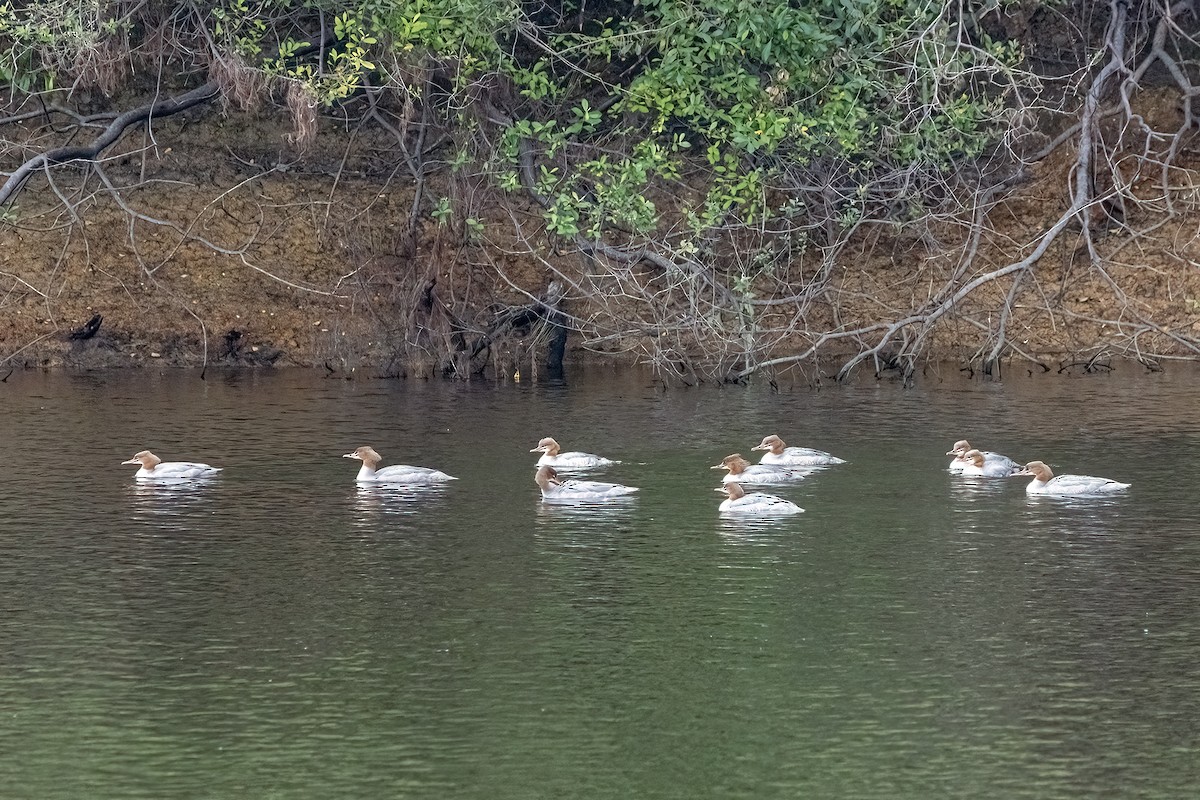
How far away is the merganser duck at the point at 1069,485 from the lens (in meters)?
18.0

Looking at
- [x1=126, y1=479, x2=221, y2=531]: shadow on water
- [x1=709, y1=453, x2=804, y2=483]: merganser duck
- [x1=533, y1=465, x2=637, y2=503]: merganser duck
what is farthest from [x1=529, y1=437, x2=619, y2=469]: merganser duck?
[x1=126, y1=479, x2=221, y2=531]: shadow on water

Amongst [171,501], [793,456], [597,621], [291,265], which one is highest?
[291,265]

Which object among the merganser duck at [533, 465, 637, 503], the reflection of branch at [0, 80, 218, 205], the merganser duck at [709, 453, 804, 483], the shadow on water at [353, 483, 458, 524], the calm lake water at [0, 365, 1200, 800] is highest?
the reflection of branch at [0, 80, 218, 205]

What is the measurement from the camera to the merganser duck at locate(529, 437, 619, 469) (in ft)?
63.6

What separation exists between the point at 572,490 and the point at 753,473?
1.77 metres

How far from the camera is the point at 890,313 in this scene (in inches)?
1206

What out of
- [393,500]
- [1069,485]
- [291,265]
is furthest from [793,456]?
[291,265]

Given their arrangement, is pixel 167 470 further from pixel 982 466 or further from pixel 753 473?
pixel 982 466

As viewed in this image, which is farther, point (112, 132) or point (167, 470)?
point (112, 132)

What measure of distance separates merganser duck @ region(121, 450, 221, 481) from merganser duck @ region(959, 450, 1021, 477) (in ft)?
23.0

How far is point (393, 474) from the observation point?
1880 cm

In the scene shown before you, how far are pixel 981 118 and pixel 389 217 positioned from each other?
941 cm

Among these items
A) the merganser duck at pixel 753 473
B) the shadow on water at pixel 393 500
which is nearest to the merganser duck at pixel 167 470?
the shadow on water at pixel 393 500

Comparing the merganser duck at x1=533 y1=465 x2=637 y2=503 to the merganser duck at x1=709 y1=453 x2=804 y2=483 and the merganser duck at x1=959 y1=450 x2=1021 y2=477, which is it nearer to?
the merganser duck at x1=709 y1=453 x2=804 y2=483
